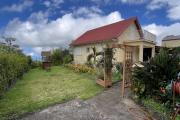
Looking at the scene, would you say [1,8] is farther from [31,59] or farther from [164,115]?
[31,59]

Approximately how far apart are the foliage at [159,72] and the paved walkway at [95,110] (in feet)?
3.05

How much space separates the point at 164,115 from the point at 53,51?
82.7 feet

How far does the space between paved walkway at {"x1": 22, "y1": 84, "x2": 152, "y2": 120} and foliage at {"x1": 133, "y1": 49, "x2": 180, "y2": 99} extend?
0.93 m

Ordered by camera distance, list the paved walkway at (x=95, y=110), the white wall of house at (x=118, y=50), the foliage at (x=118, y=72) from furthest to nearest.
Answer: the white wall of house at (x=118, y=50), the foliage at (x=118, y=72), the paved walkway at (x=95, y=110)

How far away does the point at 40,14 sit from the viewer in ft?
53.2

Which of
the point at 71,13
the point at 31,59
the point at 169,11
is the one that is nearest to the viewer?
the point at 169,11

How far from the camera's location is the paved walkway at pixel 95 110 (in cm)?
667

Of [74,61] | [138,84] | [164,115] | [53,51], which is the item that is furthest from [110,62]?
[53,51]

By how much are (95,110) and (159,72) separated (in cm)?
292

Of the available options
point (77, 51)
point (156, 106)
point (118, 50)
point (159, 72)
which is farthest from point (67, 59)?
point (156, 106)

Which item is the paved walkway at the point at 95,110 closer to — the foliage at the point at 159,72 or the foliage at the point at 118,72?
the foliage at the point at 159,72

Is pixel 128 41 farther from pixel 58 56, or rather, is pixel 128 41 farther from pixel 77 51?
pixel 58 56

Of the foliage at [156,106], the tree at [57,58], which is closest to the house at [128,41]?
the tree at [57,58]

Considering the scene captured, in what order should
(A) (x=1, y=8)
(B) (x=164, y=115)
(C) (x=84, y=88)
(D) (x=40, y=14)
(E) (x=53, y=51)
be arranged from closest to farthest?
(B) (x=164, y=115) < (C) (x=84, y=88) < (A) (x=1, y=8) < (D) (x=40, y=14) < (E) (x=53, y=51)
